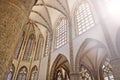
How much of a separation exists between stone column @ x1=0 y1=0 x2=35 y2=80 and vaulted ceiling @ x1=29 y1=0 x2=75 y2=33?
30.0 ft

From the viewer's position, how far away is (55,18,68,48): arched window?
1158 centimetres

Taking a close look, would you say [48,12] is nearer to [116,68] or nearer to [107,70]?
[107,70]

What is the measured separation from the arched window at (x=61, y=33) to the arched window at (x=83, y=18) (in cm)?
165

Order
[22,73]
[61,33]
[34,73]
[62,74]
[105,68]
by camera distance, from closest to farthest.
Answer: [105,68], [61,33], [34,73], [22,73], [62,74]

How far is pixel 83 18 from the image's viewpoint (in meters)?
10.1

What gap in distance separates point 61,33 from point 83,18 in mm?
2948

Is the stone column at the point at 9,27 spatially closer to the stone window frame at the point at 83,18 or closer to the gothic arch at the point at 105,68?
the stone window frame at the point at 83,18

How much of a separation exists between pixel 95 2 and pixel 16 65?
1002 cm

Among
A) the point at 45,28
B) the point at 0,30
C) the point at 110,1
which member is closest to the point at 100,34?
the point at 110,1

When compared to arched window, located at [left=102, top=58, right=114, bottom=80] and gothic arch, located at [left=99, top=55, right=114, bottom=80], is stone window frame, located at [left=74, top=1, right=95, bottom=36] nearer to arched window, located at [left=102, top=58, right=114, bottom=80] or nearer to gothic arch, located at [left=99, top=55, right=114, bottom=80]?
gothic arch, located at [left=99, top=55, right=114, bottom=80]

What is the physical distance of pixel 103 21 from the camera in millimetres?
7453


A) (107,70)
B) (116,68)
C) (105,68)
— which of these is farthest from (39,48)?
(116,68)

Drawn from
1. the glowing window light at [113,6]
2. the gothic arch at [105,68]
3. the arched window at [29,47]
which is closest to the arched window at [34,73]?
the arched window at [29,47]

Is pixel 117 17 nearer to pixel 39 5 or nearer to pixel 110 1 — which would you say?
pixel 110 1
